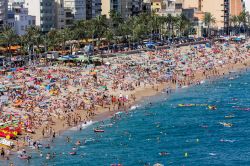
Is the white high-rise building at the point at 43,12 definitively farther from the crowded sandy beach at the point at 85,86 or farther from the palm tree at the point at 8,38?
the crowded sandy beach at the point at 85,86

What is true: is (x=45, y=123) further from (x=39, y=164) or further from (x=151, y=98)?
(x=151, y=98)

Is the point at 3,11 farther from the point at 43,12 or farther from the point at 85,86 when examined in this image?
the point at 85,86

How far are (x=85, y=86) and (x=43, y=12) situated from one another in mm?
55494

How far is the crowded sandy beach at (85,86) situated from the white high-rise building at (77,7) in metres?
25.7

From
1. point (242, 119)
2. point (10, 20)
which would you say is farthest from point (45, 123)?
point (10, 20)

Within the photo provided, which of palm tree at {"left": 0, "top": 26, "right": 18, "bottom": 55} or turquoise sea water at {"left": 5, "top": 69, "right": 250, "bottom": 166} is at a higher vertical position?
palm tree at {"left": 0, "top": 26, "right": 18, "bottom": 55}

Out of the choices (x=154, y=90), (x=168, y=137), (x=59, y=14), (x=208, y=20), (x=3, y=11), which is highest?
(x=3, y=11)

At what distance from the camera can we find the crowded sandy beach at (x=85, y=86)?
75812mm

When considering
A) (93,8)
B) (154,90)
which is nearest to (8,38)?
(154,90)

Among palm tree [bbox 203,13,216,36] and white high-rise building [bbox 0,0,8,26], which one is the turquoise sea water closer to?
white high-rise building [bbox 0,0,8,26]

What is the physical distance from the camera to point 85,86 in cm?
10012

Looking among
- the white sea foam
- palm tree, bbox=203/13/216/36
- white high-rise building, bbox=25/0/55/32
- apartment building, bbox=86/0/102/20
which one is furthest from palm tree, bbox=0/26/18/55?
palm tree, bbox=203/13/216/36

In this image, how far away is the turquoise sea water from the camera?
64.0 metres

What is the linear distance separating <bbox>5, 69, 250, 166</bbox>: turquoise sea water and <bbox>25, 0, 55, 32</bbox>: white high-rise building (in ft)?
195
